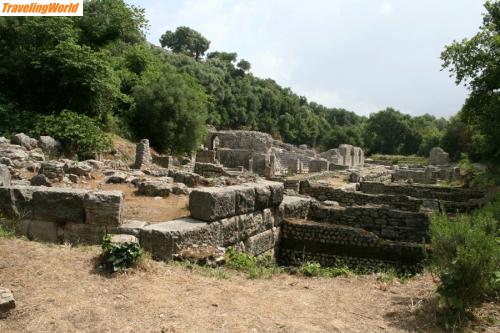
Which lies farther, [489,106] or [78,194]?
[489,106]

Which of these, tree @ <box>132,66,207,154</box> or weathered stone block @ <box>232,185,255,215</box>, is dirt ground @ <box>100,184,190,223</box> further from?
tree @ <box>132,66,207,154</box>

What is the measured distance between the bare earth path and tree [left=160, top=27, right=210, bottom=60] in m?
88.6

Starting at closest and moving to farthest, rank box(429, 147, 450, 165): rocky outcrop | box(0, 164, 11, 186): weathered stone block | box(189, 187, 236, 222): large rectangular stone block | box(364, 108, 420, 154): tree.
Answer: box(189, 187, 236, 222): large rectangular stone block < box(0, 164, 11, 186): weathered stone block < box(429, 147, 450, 165): rocky outcrop < box(364, 108, 420, 154): tree

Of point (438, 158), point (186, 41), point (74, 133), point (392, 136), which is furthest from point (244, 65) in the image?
point (74, 133)

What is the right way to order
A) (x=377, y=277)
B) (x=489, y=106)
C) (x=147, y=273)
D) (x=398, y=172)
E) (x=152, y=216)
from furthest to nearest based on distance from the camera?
(x=398, y=172) < (x=489, y=106) < (x=152, y=216) < (x=377, y=277) < (x=147, y=273)

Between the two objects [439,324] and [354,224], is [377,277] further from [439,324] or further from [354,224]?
[354,224]

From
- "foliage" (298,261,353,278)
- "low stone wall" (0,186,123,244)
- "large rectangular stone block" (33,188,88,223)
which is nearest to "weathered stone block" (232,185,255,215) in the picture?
"foliage" (298,261,353,278)

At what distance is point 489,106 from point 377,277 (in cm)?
1446

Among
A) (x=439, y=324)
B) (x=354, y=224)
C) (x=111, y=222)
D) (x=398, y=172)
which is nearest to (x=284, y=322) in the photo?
(x=439, y=324)

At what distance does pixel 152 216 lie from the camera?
832 cm

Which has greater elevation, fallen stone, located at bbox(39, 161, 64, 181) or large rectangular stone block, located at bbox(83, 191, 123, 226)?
fallen stone, located at bbox(39, 161, 64, 181)

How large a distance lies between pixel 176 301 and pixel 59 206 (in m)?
2.87

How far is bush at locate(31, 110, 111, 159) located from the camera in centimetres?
1611

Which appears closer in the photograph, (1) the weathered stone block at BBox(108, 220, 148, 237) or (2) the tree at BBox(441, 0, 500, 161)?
(1) the weathered stone block at BBox(108, 220, 148, 237)
